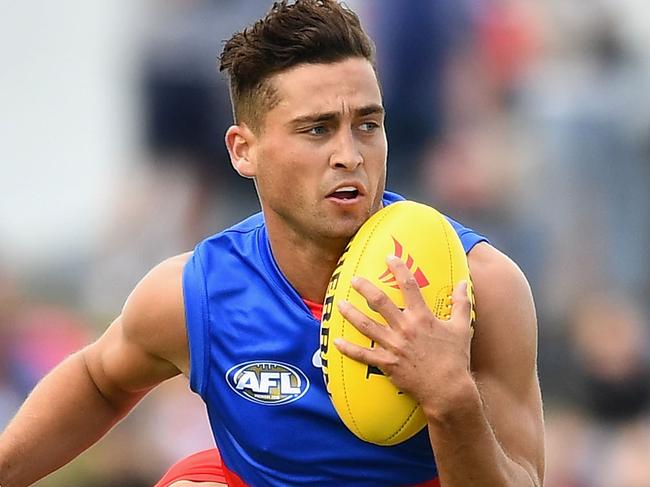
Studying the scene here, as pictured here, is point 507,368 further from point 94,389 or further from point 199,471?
point 94,389

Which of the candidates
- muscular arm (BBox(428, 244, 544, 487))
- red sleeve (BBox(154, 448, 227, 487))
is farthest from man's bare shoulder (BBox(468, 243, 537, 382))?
red sleeve (BBox(154, 448, 227, 487))

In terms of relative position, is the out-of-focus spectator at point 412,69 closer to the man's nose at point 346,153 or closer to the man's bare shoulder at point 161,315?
the man's bare shoulder at point 161,315

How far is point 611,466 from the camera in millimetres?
8656

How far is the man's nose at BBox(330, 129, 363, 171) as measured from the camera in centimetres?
436

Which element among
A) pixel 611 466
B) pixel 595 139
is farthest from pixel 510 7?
pixel 611 466

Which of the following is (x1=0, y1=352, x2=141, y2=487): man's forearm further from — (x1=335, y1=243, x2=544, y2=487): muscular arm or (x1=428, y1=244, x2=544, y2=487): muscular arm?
(x1=428, y1=244, x2=544, y2=487): muscular arm

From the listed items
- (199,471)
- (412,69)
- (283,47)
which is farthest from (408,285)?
(412,69)

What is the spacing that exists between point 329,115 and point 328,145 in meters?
0.08

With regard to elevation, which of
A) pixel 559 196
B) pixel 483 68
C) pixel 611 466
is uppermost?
pixel 483 68

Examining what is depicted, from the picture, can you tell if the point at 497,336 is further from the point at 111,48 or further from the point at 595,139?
the point at 111,48

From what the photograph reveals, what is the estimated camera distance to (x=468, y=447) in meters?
4.15

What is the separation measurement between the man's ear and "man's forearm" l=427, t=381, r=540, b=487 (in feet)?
3.47

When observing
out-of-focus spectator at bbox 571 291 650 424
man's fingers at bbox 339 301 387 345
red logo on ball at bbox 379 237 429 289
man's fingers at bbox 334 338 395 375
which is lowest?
out-of-focus spectator at bbox 571 291 650 424

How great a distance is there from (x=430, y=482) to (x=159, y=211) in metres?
5.00
